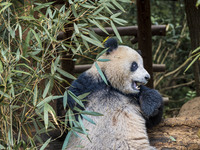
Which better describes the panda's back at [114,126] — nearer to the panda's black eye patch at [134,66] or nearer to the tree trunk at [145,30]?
the panda's black eye patch at [134,66]

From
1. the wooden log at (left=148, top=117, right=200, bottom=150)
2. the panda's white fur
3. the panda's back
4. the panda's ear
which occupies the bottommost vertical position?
the wooden log at (left=148, top=117, right=200, bottom=150)

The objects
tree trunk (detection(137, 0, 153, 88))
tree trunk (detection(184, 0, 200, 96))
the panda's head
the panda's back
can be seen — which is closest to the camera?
the panda's back

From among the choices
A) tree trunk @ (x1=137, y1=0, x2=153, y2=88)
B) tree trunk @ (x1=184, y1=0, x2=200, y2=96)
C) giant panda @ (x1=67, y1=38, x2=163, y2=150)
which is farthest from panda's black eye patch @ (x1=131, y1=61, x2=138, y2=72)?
tree trunk @ (x1=137, y1=0, x2=153, y2=88)

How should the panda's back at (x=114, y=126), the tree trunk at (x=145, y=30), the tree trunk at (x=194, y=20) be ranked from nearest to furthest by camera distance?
1. the panda's back at (x=114, y=126)
2. the tree trunk at (x=194, y=20)
3. the tree trunk at (x=145, y=30)

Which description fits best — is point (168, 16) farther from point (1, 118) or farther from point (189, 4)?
point (1, 118)

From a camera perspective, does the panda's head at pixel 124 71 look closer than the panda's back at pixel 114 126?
No

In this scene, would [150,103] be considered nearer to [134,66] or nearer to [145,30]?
[134,66]

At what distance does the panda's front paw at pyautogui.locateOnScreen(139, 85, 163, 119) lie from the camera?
274 cm

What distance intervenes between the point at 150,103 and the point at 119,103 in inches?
10.2

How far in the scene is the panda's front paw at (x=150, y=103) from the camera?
274 centimetres

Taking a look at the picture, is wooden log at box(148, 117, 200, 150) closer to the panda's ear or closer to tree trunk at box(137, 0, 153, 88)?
the panda's ear

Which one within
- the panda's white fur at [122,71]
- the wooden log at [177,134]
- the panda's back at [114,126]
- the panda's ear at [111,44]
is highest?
the panda's ear at [111,44]

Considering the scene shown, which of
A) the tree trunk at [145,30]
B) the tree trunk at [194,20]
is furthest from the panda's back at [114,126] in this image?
the tree trunk at [145,30]

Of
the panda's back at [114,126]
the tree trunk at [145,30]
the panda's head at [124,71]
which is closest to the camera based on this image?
the panda's back at [114,126]
